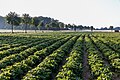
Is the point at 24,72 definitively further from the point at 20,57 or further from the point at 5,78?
the point at 20,57

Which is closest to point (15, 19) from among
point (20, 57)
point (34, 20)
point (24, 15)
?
point (24, 15)

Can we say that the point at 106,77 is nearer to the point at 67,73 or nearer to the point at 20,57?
the point at 67,73

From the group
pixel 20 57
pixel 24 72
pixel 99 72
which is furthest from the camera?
pixel 20 57

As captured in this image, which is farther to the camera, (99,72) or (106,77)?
(99,72)

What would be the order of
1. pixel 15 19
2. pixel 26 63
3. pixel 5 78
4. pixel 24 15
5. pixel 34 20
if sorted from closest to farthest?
pixel 5 78 → pixel 26 63 → pixel 15 19 → pixel 24 15 → pixel 34 20

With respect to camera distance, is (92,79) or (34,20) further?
(34,20)

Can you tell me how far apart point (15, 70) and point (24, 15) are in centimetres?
13428

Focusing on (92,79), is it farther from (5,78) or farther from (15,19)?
(15,19)

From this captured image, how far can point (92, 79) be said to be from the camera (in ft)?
68.7

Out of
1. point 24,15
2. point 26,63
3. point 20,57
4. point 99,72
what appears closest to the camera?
point 99,72

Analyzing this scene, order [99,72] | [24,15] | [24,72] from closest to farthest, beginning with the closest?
1. [99,72]
2. [24,72]
3. [24,15]

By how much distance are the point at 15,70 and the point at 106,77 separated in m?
6.87

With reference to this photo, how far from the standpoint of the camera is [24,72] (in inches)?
861

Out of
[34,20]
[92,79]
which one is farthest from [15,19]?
[92,79]
